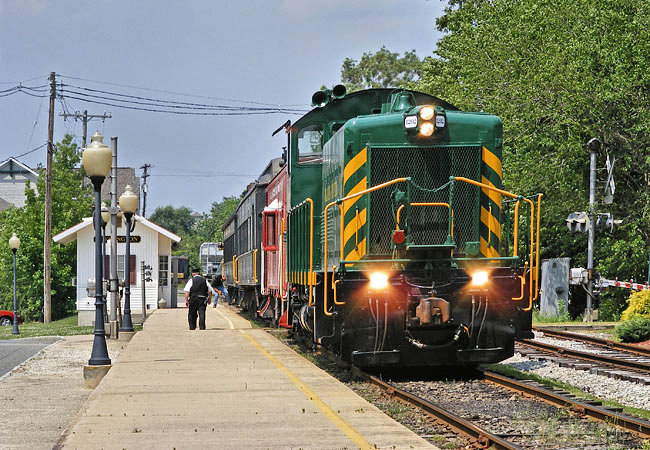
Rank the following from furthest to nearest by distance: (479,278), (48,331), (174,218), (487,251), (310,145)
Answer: (174,218) → (48,331) → (310,145) → (487,251) → (479,278)

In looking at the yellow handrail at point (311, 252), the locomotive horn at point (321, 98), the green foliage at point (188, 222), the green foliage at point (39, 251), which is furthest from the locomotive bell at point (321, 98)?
the green foliage at point (188, 222)

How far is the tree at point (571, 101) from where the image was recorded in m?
25.0

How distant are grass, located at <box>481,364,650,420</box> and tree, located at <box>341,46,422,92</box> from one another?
52.3m

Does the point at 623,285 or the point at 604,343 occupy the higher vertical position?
the point at 623,285

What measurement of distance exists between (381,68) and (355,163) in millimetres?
54560

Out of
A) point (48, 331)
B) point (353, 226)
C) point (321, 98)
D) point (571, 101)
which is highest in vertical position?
point (571, 101)

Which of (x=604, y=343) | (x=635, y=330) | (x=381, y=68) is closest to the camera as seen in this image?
(x=604, y=343)

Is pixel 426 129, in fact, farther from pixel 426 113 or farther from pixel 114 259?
pixel 114 259

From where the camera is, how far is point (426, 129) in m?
10.7

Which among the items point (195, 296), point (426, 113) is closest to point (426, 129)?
point (426, 113)

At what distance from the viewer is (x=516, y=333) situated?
10.7 meters

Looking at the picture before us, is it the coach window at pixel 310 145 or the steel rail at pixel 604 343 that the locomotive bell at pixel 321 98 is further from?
the steel rail at pixel 604 343

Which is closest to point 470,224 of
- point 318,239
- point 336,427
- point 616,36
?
point 318,239

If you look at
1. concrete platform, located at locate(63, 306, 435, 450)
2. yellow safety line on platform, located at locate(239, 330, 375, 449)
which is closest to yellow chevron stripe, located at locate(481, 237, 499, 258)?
concrete platform, located at locate(63, 306, 435, 450)
